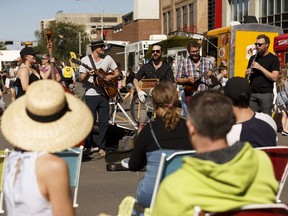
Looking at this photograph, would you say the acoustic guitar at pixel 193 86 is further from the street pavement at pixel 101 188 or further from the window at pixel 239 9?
the window at pixel 239 9

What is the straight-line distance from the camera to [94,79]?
934 cm

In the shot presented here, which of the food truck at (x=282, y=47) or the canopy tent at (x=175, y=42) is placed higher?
the canopy tent at (x=175, y=42)

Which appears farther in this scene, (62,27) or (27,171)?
(62,27)

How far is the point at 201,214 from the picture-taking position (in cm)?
269

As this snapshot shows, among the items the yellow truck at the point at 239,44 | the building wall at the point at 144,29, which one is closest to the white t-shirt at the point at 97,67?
the yellow truck at the point at 239,44

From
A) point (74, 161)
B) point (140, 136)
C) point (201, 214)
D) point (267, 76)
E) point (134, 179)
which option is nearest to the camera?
point (201, 214)

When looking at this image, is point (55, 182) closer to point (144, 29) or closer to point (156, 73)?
point (156, 73)

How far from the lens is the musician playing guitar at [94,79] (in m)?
9.30

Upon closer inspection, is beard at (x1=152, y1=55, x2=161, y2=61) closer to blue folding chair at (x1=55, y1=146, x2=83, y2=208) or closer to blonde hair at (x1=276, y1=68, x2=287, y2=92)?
blonde hair at (x1=276, y1=68, x2=287, y2=92)

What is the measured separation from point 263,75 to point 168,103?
5.08 metres

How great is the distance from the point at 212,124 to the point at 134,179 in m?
5.22

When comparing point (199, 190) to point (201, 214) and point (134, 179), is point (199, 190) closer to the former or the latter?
point (201, 214)

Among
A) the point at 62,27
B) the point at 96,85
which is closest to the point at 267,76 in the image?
the point at 96,85

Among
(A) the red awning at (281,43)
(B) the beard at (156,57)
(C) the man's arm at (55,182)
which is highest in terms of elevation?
(A) the red awning at (281,43)
